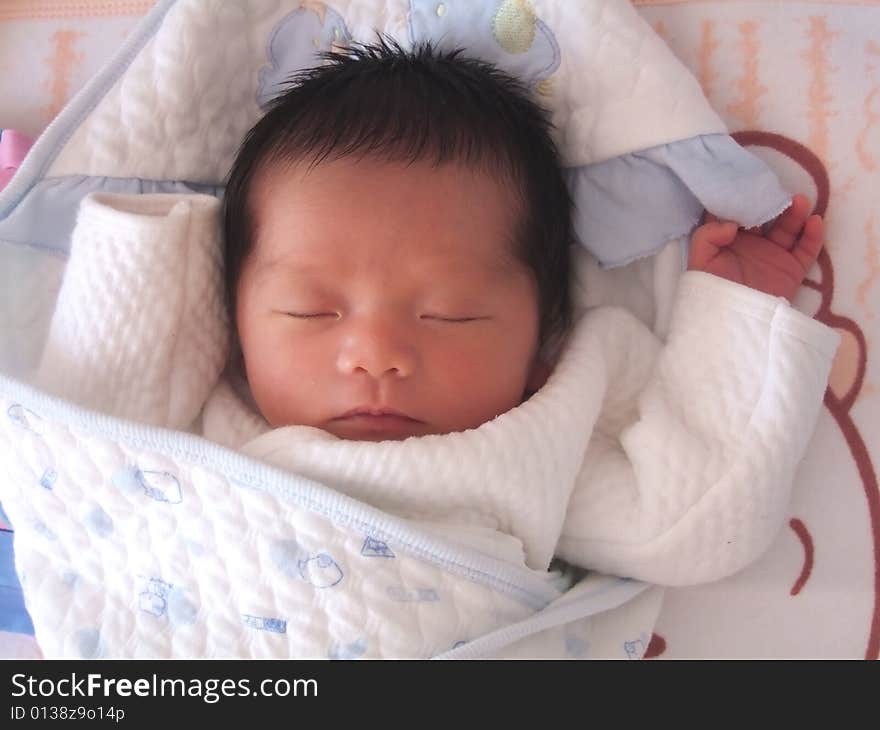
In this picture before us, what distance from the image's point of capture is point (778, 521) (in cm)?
117

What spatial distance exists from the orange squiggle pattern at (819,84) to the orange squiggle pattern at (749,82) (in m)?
0.07

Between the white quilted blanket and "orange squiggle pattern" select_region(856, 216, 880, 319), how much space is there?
0.42ft

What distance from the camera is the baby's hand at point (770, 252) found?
1266 mm

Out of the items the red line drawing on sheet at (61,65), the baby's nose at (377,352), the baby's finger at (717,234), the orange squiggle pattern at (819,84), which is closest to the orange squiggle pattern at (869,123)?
the orange squiggle pattern at (819,84)

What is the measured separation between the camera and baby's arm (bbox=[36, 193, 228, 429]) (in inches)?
47.9

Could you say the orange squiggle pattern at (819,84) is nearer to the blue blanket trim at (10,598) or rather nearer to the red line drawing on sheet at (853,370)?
the red line drawing on sheet at (853,370)

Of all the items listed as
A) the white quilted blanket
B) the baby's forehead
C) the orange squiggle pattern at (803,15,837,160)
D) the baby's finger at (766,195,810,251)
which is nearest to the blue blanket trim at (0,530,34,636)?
the white quilted blanket

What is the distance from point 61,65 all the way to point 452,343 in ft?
2.70

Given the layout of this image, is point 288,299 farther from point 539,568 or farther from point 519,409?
point 539,568

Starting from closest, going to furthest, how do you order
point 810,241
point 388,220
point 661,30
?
point 388,220
point 810,241
point 661,30

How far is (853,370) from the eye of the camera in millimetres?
1243

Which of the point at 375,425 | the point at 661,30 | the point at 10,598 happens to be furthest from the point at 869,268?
the point at 10,598

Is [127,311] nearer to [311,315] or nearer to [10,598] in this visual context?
[311,315]
